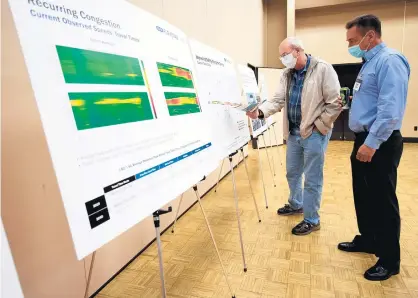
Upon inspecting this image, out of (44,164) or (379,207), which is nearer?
(44,164)

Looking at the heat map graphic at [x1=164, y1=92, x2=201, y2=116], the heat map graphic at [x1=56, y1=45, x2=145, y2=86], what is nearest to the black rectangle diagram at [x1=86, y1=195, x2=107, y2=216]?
the heat map graphic at [x1=56, y1=45, x2=145, y2=86]

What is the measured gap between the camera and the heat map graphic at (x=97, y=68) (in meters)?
0.82

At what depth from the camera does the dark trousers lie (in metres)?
1.62

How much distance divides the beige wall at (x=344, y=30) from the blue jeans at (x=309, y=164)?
5.42m

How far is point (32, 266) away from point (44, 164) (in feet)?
1.54

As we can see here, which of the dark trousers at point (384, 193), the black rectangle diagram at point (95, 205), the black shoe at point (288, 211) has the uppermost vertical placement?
the black rectangle diagram at point (95, 205)

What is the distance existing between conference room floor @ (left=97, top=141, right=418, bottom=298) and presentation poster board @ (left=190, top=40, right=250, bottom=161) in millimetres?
782

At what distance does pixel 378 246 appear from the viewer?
1744 millimetres

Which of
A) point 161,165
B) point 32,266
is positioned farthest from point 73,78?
point 32,266

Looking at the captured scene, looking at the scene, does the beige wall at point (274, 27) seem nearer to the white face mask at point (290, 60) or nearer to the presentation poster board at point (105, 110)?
the white face mask at point (290, 60)

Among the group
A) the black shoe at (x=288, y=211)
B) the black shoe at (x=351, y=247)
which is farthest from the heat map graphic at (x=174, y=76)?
the black shoe at (x=288, y=211)

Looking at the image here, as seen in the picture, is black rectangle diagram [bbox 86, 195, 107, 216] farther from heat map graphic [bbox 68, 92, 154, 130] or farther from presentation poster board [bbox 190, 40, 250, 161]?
presentation poster board [bbox 190, 40, 250, 161]

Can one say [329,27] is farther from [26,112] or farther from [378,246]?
[26,112]

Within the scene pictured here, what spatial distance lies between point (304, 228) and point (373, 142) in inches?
41.1
